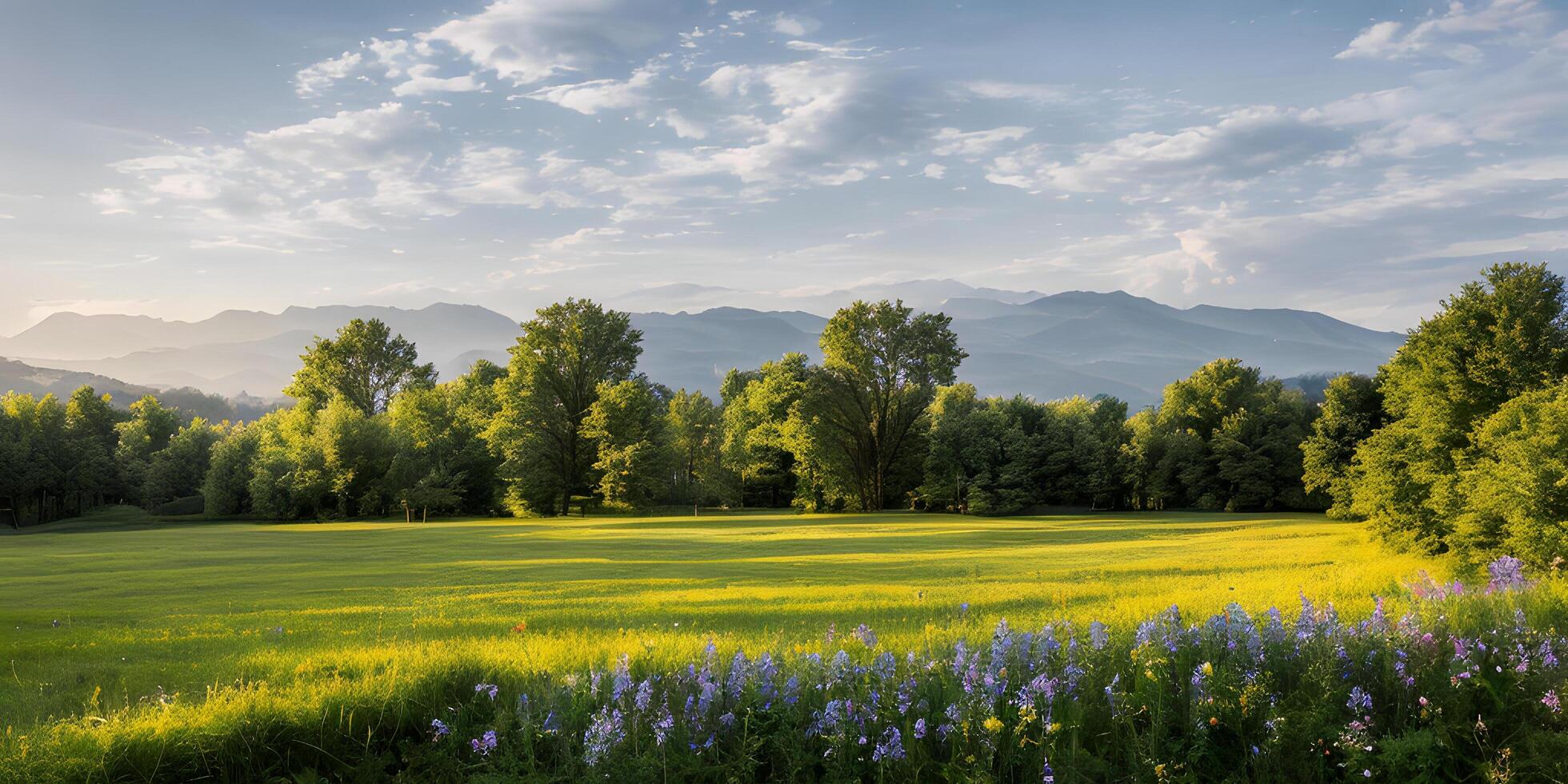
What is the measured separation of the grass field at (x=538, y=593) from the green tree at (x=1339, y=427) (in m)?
21.0

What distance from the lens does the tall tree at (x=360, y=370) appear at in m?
86.1

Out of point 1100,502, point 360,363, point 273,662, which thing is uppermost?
point 360,363

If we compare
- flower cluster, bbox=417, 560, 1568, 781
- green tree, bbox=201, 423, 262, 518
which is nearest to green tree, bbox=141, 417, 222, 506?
green tree, bbox=201, 423, 262, 518

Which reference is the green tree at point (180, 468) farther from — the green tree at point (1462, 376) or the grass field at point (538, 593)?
the green tree at point (1462, 376)

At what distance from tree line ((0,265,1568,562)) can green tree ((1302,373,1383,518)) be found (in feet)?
0.62

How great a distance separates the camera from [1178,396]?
8138 cm

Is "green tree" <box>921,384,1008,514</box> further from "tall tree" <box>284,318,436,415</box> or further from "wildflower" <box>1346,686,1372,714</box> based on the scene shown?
"wildflower" <box>1346,686,1372,714</box>

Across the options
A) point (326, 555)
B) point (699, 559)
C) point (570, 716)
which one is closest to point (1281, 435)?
point (699, 559)

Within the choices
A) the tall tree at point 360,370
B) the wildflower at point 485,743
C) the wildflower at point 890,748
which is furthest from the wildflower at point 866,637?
the tall tree at point 360,370

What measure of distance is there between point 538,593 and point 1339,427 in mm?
66499

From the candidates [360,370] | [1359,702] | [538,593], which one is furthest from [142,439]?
[1359,702]

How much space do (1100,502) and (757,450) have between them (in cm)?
3374

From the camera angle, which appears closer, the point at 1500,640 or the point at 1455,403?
the point at 1500,640

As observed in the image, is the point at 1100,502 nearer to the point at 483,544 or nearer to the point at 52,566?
the point at 483,544
